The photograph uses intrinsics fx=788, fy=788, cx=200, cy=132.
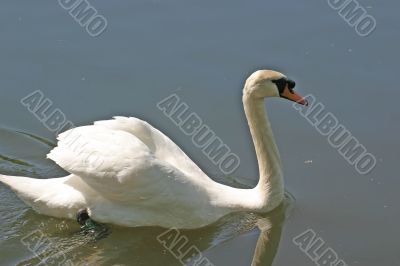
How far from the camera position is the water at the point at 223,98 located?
299 inches

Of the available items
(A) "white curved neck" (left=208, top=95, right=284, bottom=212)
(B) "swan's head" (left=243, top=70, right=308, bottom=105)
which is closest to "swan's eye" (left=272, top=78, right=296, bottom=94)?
(B) "swan's head" (left=243, top=70, right=308, bottom=105)

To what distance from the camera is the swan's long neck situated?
7.91 meters

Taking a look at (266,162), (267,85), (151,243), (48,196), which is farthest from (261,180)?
(48,196)

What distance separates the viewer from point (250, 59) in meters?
10.7

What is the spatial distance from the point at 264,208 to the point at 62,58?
13.7ft

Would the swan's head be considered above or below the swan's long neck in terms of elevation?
above

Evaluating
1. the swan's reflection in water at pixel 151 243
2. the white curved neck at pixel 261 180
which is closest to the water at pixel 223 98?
the swan's reflection in water at pixel 151 243

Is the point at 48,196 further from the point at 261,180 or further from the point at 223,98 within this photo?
the point at 223,98

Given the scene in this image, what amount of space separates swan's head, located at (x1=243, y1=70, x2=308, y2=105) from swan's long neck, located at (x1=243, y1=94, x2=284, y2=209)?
0.19 m

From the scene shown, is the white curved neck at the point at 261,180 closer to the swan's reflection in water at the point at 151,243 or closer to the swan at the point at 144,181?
the swan at the point at 144,181

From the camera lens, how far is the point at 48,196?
764 cm

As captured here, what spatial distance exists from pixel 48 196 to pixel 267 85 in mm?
2387

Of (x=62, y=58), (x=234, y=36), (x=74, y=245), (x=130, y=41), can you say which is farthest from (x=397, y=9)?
(x=74, y=245)

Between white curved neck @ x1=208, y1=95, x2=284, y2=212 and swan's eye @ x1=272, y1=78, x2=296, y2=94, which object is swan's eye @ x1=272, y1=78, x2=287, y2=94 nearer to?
swan's eye @ x1=272, y1=78, x2=296, y2=94
